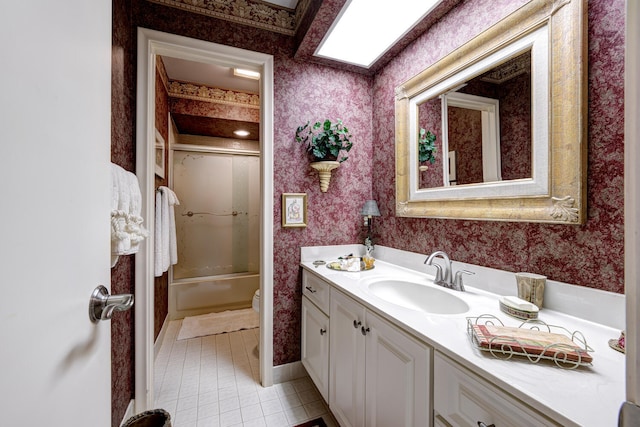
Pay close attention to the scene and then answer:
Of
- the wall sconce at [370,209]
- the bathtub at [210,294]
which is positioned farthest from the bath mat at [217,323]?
the wall sconce at [370,209]

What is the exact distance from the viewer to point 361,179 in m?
2.05

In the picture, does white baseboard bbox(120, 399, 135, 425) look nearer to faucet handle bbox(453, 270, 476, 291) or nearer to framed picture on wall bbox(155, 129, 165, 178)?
framed picture on wall bbox(155, 129, 165, 178)

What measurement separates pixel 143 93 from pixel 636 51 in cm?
191

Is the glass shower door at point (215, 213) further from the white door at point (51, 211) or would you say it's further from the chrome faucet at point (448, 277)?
the white door at point (51, 211)

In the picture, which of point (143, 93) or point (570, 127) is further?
point (143, 93)

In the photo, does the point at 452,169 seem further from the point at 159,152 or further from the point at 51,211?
the point at 159,152

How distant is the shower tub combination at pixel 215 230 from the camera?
315 cm

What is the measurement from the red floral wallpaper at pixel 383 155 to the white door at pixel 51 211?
889 millimetres

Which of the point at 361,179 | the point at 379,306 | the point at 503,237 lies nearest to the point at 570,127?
the point at 503,237

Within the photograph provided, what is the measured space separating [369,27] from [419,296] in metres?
1.57

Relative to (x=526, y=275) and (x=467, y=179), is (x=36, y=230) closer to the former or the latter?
(x=526, y=275)

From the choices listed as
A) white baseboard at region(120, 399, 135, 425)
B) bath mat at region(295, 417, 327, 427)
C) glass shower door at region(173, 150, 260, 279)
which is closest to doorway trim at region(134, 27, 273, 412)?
white baseboard at region(120, 399, 135, 425)

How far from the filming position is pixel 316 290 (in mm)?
1628

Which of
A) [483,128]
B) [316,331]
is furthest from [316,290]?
[483,128]
